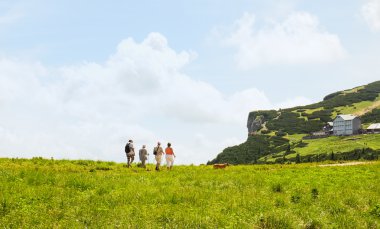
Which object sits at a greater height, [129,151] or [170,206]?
[129,151]

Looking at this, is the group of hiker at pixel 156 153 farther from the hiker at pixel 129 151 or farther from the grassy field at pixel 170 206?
the grassy field at pixel 170 206

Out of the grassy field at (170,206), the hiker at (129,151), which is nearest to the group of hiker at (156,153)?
the hiker at (129,151)

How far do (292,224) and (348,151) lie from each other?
A: 6989 inches

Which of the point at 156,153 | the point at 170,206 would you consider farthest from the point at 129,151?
the point at 170,206

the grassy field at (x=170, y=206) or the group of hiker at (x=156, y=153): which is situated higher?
the group of hiker at (x=156, y=153)

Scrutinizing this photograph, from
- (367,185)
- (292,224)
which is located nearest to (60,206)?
(292,224)

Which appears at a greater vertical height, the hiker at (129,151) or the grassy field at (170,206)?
the hiker at (129,151)

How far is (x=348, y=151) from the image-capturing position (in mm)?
175625

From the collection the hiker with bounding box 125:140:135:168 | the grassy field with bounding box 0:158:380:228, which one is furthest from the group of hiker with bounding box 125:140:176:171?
the grassy field with bounding box 0:158:380:228

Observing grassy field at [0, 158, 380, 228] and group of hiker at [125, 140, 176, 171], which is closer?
grassy field at [0, 158, 380, 228]

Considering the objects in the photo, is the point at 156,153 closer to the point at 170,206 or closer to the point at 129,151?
the point at 129,151

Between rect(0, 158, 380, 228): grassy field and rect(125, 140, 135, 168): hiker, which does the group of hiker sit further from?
rect(0, 158, 380, 228): grassy field

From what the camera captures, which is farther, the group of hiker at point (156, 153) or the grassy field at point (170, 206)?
the group of hiker at point (156, 153)

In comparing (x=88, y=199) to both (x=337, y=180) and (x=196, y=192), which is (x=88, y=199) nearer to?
(x=196, y=192)
